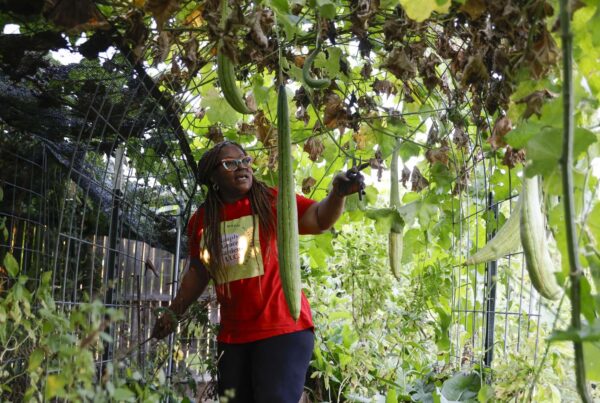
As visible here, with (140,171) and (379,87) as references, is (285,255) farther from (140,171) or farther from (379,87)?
(140,171)

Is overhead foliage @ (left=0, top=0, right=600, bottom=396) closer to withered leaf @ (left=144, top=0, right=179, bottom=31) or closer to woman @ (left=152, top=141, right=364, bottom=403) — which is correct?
withered leaf @ (left=144, top=0, right=179, bottom=31)

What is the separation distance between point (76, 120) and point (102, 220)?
1058 millimetres

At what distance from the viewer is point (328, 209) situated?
2.45m

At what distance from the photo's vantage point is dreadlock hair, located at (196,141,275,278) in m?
2.70

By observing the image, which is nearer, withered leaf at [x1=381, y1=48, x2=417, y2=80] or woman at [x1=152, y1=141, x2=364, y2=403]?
withered leaf at [x1=381, y1=48, x2=417, y2=80]

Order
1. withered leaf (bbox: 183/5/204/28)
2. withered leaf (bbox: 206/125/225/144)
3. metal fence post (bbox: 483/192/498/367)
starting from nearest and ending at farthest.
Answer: withered leaf (bbox: 183/5/204/28)
metal fence post (bbox: 483/192/498/367)
withered leaf (bbox: 206/125/225/144)

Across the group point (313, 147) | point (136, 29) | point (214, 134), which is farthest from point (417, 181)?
point (136, 29)

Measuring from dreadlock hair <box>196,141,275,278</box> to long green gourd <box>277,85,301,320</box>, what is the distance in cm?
72

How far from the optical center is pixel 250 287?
262 cm

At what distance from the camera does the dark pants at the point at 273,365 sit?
2.52 meters

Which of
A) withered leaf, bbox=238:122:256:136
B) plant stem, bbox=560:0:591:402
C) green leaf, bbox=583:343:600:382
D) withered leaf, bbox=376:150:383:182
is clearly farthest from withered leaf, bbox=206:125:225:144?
plant stem, bbox=560:0:591:402

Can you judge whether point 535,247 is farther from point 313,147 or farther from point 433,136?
point 313,147

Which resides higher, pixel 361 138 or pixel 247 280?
pixel 361 138

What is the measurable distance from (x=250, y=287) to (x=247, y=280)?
0.03 metres
